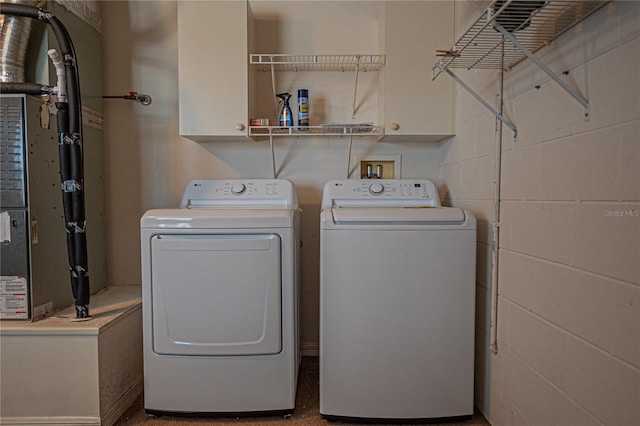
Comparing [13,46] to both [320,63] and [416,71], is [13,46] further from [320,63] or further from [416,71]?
[416,71]

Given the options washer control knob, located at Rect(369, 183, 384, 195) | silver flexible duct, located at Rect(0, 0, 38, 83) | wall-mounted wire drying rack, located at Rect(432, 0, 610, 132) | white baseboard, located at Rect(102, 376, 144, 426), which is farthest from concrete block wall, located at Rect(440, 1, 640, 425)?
silver flexible duct, located at Rect(0, 0, 38, 83)

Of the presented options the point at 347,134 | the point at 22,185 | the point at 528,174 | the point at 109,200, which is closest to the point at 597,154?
the point at 528,174

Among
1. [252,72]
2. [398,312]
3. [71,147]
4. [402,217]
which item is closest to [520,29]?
[402,217]

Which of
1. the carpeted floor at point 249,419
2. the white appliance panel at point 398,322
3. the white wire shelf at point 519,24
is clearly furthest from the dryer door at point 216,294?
the white wire shelf at point 519,24

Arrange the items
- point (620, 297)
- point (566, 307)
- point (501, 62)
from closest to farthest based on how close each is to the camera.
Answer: point (620, 297), point (566, 307), point (501, 62)

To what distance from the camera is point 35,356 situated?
65.1 inches

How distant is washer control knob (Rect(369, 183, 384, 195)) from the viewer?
6.84 ft

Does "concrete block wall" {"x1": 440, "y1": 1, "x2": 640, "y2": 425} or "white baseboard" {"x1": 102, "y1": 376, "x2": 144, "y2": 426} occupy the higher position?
"concrete block wall" {"x1": 440, "y1": 1, "x2": 640, "y2": 425}

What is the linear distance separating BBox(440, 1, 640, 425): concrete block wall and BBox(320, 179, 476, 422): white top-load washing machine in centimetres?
16

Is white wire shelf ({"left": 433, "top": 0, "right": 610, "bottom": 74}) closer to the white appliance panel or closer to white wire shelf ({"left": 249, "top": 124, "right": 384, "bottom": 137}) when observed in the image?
white wire shelf ({"left": 249, "top": 124, "right": 384, "bottom": 137})

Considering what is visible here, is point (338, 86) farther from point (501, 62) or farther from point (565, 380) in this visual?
point (565, 380)

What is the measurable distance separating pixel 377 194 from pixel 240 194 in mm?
750

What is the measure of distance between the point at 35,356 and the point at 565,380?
2058mm

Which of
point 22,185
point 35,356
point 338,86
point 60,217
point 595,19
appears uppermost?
point 338,86
